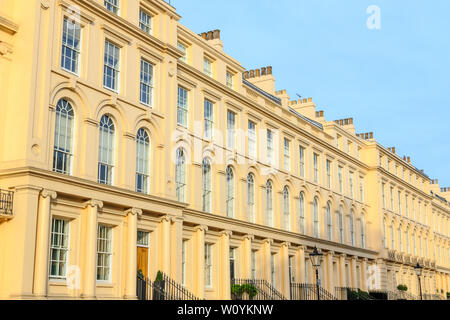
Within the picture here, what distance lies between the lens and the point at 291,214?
3872 cm

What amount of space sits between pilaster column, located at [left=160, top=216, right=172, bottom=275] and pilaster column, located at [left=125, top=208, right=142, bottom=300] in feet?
6.26

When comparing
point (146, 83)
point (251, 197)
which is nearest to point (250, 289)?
point (251, 197)

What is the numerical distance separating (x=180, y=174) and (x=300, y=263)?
13386 millimetres

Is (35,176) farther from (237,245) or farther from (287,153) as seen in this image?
(287,153)

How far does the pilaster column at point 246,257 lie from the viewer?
32750mm

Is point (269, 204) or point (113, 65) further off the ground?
point (113, 65)

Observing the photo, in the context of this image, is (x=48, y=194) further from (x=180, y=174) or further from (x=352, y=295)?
(x=352, y=295)

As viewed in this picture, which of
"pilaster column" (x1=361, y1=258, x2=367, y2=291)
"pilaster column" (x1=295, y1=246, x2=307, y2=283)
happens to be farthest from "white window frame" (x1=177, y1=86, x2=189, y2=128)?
"pilaster column" (x1=361, y1=258, x2=367, y2=291)

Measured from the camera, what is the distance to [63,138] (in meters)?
22.1

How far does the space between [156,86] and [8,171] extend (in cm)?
887

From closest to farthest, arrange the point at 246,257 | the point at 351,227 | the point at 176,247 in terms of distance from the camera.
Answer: the point at 176,247 < the point at 246,257 < the point at 351,227

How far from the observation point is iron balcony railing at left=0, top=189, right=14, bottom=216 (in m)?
19.7
